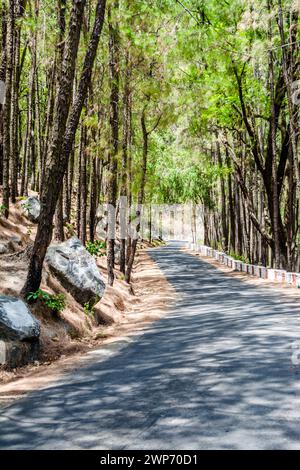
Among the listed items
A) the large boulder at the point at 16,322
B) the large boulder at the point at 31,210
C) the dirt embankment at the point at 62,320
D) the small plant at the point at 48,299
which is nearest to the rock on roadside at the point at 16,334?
the large boulder at the point at 16,322

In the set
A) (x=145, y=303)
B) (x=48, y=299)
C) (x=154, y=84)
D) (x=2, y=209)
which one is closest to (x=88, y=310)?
(x=48, y=299)

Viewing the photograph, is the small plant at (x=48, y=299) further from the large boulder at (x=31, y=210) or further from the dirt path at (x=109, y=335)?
the large boulder at (x=31, y=210)

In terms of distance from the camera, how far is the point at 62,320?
11.3 m

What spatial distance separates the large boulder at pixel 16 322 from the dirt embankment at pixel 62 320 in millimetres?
565

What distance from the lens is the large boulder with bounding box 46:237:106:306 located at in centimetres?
1312

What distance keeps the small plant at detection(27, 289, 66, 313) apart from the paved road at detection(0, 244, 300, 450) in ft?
5.96

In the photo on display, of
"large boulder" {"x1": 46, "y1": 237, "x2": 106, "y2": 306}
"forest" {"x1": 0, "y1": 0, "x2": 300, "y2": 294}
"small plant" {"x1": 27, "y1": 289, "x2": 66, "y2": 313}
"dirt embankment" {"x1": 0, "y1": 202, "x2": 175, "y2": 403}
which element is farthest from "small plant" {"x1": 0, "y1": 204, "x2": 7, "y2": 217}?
"small plant" {"x1": 27, "y1": 289, "x2": 66, "y2": 313}

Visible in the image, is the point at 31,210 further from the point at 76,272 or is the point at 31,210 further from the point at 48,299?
the point at 48,299

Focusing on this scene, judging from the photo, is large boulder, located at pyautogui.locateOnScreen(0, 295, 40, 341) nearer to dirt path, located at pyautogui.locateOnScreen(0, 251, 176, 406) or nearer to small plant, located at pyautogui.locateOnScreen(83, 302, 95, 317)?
dirt path, located at pyautogui.locateOnScreen(0, 251, 176, 406)

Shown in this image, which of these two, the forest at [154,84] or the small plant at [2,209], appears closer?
the forest at [154,84]

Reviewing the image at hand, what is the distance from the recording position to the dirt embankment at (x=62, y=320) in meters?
8.30

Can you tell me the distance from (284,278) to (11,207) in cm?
1206

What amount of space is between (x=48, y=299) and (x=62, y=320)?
0.81m
